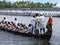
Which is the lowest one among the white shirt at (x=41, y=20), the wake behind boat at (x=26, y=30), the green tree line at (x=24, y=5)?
the green tree line at (x=24, y=5)

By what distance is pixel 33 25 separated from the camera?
3681 centimetres

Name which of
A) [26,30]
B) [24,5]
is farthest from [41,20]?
[24,5]

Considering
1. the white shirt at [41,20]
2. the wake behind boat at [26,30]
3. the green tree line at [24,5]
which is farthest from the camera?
the green tree line at [24,5]

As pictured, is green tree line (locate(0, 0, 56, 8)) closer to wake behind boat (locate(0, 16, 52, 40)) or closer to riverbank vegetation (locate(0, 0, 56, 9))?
riverbank vegetation (locate(0, 0, 56, 9))

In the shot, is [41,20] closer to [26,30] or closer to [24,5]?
[26,30]

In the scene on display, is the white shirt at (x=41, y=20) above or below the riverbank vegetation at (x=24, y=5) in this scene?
above

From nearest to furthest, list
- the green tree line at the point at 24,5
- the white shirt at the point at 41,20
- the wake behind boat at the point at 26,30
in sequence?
1. the wake behind boat at the point at 26,30
2. the white shirt at the point at 41,20
3. the green tree line at the point at 24,5

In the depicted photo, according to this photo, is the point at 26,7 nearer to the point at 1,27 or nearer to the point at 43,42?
the point at 1,27

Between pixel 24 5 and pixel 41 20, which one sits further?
pixel 24 5

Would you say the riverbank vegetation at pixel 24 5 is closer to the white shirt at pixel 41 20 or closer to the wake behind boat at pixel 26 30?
the wake behind boat at pixel 26 30

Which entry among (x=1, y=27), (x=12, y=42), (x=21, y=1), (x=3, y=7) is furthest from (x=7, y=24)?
(x=21, y=1)

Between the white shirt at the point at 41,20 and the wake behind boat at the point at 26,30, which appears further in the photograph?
the white shirt at the point at 41,20

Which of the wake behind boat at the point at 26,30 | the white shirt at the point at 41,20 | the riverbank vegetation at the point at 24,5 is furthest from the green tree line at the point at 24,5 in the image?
the white shirt at the point at 41,20

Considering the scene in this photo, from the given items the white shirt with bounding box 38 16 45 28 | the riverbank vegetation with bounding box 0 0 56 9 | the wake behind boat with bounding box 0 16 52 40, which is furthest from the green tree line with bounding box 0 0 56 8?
the white shirt with bounding box 38 16 45 28
